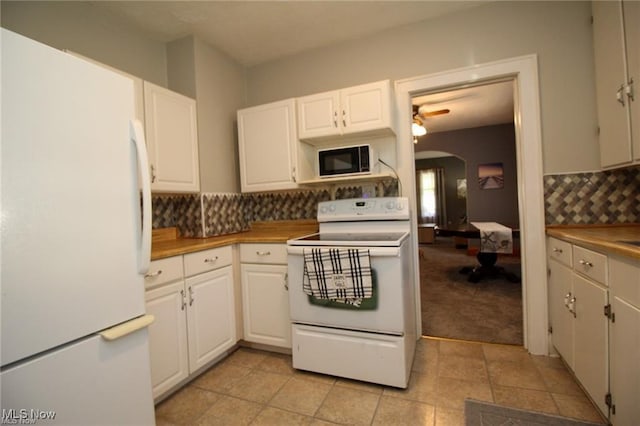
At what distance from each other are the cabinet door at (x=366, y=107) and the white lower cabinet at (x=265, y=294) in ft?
3.50

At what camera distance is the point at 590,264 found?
1.43 m

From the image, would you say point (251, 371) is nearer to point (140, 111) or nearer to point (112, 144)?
point (112, 144)

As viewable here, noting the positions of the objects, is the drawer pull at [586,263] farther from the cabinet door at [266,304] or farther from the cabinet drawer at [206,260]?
the cabinet drawer at [206,260]

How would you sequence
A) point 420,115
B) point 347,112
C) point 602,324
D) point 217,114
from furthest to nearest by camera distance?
point 420,115 < point 217,114 < point 347,112 < point 602,324

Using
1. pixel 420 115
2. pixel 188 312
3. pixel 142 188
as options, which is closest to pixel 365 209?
pixel 188 312

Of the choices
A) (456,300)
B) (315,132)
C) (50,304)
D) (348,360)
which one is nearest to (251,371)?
(348,360)

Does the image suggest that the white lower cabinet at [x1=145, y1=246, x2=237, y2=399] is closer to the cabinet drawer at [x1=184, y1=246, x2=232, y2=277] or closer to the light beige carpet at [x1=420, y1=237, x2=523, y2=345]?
the cabinet drawer at [x1=184, y1=246, x2=232, y2=277]

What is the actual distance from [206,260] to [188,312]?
33 centimetres

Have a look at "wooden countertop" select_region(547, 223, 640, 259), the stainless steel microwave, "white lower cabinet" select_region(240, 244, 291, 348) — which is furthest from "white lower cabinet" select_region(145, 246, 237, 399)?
"wooden countertop" select_region(547, 223, 640, 259)

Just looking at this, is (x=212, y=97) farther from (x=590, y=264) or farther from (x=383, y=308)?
(x=590, y=264)

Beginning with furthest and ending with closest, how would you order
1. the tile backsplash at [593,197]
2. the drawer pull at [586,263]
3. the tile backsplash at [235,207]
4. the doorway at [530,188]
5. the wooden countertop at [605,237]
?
the tile backsplash at [235,207] < the doorway at [530,188] < the tile backsplash at [593,197] < the drawer pull at [586,263] < the wooden countertop at [605,237]

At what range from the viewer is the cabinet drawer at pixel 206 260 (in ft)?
5.99

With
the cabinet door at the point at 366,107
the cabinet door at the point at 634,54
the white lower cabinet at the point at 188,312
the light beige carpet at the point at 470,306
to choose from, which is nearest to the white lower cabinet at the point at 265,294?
the white lower cabinet at the point at 188,312

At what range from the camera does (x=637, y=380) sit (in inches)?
43.1
